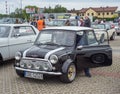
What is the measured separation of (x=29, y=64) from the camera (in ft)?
24.2

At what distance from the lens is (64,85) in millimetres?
7168

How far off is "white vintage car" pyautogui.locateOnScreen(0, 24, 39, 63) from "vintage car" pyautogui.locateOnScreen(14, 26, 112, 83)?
4.47ft

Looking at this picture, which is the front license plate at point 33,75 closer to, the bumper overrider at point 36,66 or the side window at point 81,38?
the bumper overrider at point 36,66

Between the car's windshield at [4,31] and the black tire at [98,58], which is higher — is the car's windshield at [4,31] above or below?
above

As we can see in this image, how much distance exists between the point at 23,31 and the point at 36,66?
355 cm

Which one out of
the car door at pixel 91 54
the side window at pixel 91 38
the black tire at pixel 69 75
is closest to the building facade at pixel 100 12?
the side window at pixel 91 38

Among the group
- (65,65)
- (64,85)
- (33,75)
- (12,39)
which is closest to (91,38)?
(65,65)

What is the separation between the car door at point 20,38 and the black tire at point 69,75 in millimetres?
2528

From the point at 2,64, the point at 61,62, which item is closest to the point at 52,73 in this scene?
the point at 61,62

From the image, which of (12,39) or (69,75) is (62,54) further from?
(12,39)

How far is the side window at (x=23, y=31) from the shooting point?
1004 cm

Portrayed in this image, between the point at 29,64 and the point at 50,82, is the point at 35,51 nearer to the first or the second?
the point at 29,64

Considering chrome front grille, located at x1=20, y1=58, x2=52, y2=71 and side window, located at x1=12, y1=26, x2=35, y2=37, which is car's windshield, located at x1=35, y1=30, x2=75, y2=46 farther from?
side window, located at x1=12, y1=26, x2=35, y2=37

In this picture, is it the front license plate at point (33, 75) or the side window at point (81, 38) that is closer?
the front license plate at point (33, 75)
